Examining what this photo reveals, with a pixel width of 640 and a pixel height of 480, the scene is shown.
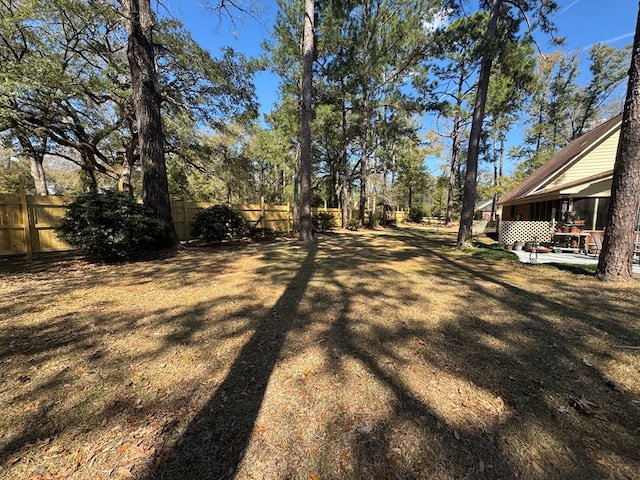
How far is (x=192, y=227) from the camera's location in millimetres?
10734

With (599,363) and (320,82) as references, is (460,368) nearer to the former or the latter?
(599,363)

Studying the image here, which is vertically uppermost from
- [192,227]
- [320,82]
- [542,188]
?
[320,82]

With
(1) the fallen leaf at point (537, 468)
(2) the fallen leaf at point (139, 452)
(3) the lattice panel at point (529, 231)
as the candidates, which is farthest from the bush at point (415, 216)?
(2) the fallen leaf at point (139, 452)

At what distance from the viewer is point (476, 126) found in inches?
367

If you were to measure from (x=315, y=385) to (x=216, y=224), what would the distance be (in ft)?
29.2

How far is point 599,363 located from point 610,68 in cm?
3238

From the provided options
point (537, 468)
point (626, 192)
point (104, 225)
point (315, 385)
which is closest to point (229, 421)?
point (315, 385)

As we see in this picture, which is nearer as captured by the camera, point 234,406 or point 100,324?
point 234,406

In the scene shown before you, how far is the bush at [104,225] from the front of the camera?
6113mm

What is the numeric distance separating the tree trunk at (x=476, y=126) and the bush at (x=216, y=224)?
342 inches

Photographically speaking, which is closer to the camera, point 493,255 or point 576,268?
point 576,268

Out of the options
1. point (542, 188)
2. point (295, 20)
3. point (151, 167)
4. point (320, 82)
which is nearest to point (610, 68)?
point (542, 188)

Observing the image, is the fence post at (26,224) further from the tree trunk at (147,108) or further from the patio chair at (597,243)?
the patio chair at (597,243)

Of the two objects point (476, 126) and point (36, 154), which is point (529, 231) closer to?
point (476, 126)
